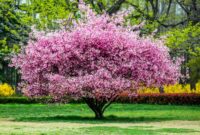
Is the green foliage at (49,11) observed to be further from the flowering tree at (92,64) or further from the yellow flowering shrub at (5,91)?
the yellow flowering shrub at (5,91)

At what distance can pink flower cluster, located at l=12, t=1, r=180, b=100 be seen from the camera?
59.4ft

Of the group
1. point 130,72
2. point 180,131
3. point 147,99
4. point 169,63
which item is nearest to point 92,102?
point 130,72

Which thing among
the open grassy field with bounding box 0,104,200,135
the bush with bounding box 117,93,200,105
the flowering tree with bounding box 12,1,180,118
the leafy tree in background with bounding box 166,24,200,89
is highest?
the leafy tree in background with bounding box 166,24,200,89

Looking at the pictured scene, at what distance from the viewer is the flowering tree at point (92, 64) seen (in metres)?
18.1

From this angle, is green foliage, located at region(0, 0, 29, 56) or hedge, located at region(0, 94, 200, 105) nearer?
green foliage, located at region(0, 0, 29, 56)

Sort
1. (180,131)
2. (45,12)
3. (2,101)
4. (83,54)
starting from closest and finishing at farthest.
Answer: (180,131)
(83,54)
(45,12)
(2,101)

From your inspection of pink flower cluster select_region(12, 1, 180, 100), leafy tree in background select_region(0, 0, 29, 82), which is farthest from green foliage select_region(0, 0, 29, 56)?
pink flower cluster select_region(12, 1, 180, 100)

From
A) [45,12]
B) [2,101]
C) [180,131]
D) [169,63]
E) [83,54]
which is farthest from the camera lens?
[2,101]

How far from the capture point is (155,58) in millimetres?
18938

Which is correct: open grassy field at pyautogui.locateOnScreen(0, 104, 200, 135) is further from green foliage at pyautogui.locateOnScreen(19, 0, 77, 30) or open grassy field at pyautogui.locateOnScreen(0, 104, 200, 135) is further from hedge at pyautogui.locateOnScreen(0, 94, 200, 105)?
hedge at pyautogui.locateOnScreen(0, 94, 200, 105)

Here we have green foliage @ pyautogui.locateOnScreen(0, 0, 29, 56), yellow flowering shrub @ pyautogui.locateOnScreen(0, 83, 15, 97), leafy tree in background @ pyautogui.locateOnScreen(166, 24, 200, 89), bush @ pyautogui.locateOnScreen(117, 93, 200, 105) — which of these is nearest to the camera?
leafy tree in background @ pyautogui.locateOnScreen(166, 24, 200, 89)

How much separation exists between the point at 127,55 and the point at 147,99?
52.7 ft

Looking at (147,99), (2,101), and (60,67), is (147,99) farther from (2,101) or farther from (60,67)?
(60,67)

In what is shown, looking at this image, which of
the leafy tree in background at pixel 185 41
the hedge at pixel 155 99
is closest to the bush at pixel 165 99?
the hedge at pixel 155 99
